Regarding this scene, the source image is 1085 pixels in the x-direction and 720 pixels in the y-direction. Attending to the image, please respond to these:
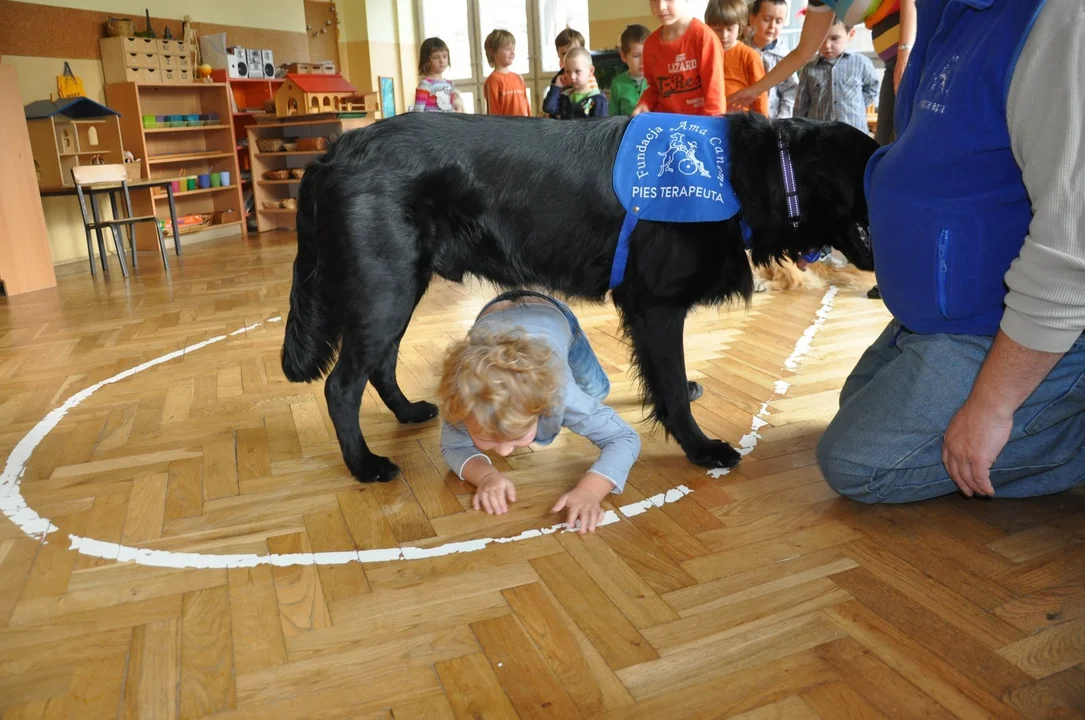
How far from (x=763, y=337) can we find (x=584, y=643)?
1.98m

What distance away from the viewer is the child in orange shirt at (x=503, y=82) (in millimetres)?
5648

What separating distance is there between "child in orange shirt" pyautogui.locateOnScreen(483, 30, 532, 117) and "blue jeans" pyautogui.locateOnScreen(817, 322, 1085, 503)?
4491 millimetres

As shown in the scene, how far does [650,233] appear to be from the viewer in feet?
5.98

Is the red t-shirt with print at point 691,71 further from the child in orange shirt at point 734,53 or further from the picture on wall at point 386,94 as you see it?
the picture on wall at point 386,94

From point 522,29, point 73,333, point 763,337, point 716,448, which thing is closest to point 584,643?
point 716,448

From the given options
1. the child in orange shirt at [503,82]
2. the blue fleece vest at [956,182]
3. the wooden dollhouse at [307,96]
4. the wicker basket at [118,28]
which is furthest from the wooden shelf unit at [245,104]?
the blue fleece vest at [956,182]

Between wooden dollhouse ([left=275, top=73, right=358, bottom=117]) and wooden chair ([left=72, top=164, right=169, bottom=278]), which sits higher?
wooden dollhouse ([left=275, top=73, right=358, bottom=117])

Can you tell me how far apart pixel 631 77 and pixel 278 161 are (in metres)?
3.61

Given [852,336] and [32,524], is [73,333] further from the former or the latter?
[852,336]

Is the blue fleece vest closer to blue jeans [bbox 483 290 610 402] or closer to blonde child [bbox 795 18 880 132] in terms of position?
blue jeans [bbox 483 290 610 402]

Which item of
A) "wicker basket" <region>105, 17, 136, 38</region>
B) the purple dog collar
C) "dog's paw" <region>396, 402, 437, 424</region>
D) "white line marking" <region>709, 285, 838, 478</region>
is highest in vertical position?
"wicker basket" <region>105, 17, 136, 38</region>

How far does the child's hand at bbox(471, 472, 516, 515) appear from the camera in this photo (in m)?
1.72

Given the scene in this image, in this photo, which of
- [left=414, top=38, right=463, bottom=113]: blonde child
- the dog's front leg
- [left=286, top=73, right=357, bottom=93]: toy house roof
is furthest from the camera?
[left=286, top=73, right=357, bottom=93]: toy house roof

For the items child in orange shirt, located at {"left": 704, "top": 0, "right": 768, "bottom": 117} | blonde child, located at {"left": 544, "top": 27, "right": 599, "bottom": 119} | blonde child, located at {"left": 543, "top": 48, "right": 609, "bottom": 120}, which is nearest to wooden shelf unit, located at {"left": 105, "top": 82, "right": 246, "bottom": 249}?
blonde child, located at {"left": 544, "top": 27, "right": 599, "bottom": 119}
